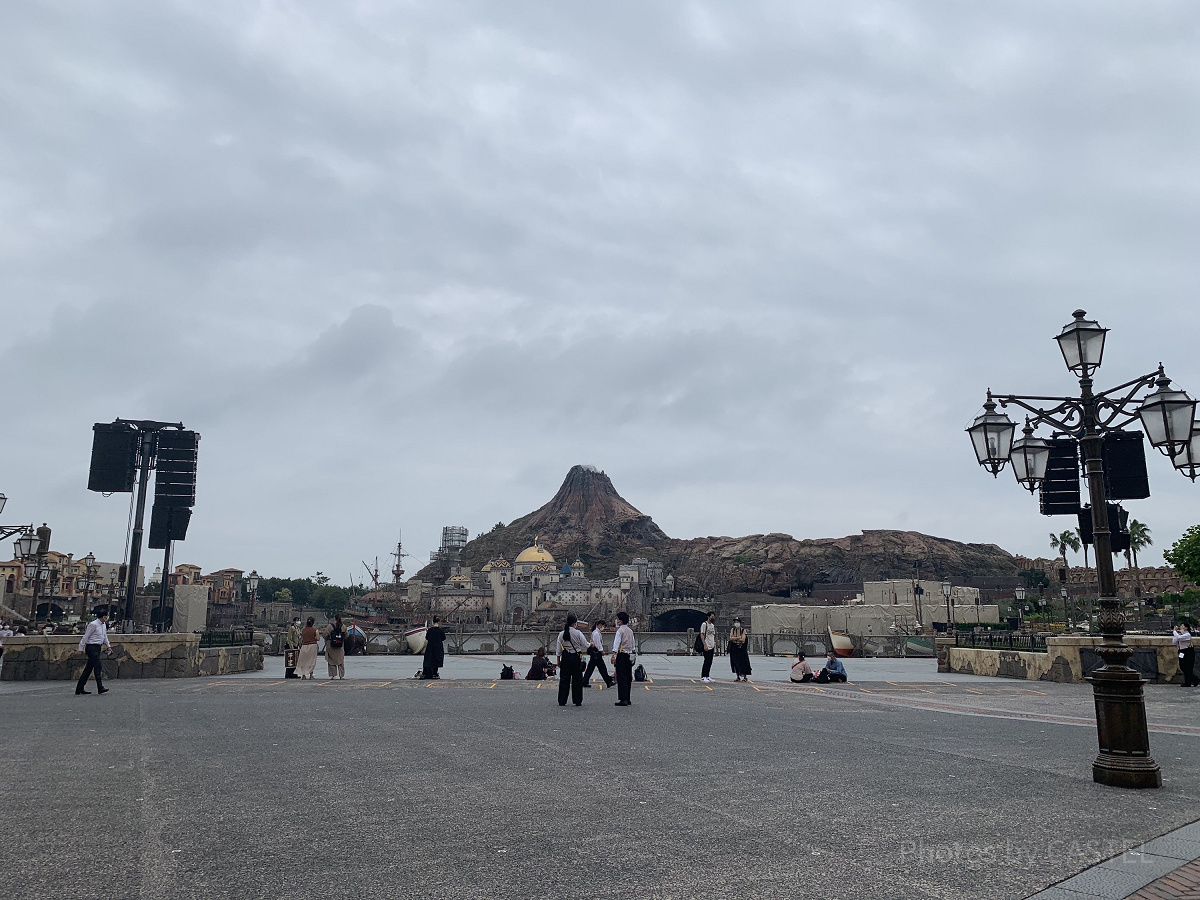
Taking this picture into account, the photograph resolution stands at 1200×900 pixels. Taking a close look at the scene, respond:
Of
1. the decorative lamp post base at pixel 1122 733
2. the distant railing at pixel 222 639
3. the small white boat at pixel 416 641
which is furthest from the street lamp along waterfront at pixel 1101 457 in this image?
the small white boat at pixel 416 641

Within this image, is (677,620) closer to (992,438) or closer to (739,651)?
(739,651)

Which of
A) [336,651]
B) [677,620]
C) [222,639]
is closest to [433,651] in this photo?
[336,651]

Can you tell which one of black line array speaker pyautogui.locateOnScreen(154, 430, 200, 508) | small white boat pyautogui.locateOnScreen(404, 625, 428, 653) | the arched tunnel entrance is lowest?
the arched tunnel entrance

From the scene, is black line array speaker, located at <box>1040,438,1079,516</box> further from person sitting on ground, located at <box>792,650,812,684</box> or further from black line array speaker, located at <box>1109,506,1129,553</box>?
person sitting on ground, located at <box>792,650,812,684</box>

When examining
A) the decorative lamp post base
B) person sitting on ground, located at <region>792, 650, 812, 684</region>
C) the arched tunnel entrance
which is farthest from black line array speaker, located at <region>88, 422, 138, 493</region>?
the arched tunnel entrance

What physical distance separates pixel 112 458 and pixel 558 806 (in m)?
28.0

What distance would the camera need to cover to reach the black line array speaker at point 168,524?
30.2 m

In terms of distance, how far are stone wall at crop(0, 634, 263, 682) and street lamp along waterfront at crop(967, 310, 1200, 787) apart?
19.0 meters

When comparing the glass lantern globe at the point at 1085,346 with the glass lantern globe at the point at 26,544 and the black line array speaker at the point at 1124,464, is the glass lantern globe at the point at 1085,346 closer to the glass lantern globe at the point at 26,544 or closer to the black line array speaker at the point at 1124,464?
the black line array speaker at the point at 1124,464

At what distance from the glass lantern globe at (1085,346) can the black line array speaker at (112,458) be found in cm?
2935

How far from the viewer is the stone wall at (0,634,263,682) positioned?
63.4 feet

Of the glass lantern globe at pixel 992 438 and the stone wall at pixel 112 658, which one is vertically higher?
the glass lantern globe at pixel 992 438

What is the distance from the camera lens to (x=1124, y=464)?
20031 mm

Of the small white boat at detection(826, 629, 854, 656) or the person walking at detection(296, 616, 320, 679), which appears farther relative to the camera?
the small white boat at detection(826, 629, 854, 656)
